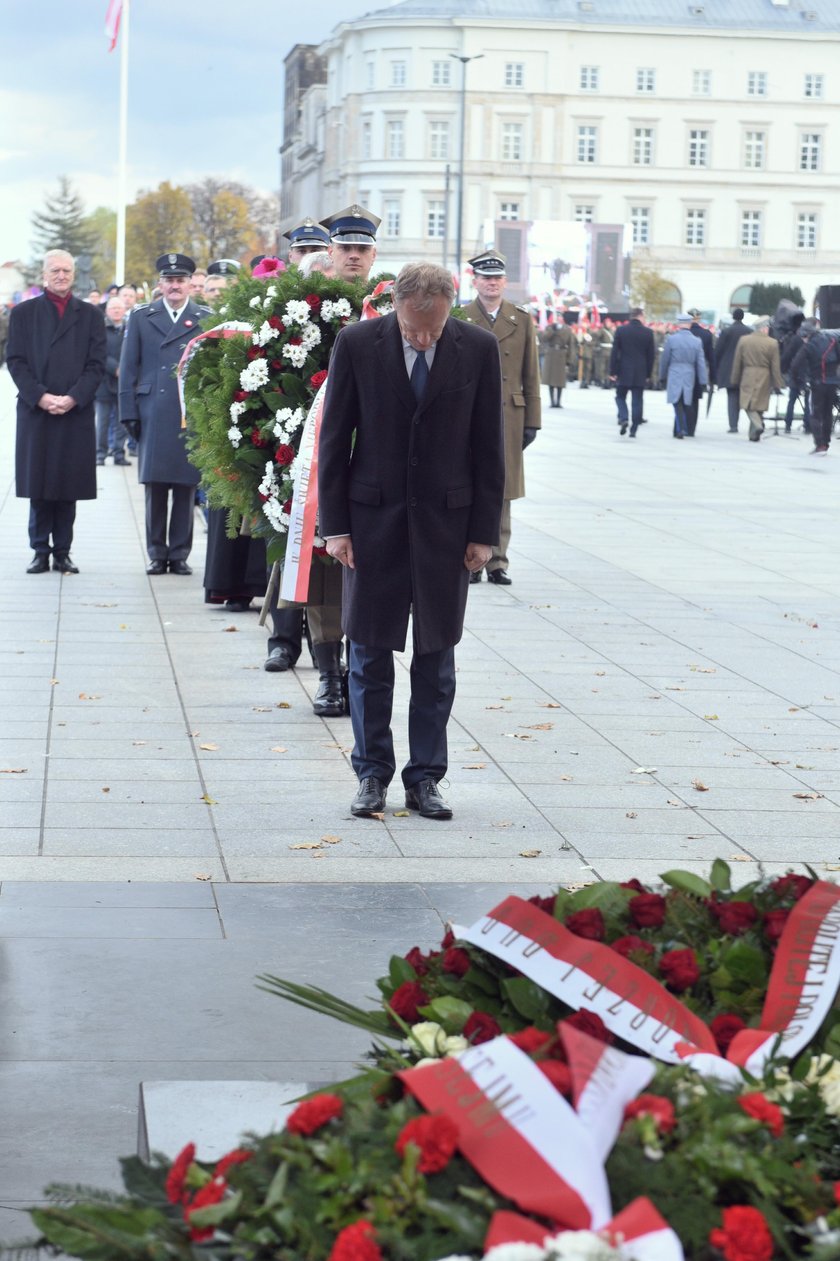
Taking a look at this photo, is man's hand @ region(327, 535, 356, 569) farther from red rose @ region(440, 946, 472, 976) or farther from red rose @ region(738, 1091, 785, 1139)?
red rose @ region(738, 1091, 785, 1139)

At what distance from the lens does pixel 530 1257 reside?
1.77 m

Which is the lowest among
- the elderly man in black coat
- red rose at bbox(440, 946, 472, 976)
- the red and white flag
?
red rose at bbox(440, 946, 472, 976)

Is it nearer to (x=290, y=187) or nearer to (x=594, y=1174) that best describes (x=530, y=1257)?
(x=594, y=1174)

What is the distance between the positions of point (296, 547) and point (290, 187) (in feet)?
500

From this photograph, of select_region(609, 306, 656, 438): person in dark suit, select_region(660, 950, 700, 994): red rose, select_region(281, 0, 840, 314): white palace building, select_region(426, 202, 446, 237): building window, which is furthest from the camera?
select_region(426, 202, 446, 237): building window

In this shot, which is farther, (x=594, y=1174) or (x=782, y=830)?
(x=782, y=830)

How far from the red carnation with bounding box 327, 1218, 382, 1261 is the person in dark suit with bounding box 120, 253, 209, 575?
1102 cm

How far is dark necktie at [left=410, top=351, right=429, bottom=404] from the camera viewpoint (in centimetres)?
622

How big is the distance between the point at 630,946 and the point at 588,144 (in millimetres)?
107986

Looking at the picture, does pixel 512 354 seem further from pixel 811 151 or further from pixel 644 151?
pixel 811 151

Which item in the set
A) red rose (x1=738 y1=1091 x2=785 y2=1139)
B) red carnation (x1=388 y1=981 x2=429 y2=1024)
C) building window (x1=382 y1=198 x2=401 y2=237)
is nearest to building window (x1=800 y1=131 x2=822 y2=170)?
building window (x1=382 y1=198 x2=401 y2=237)

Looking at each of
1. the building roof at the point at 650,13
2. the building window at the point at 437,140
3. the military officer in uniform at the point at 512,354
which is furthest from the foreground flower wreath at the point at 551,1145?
the building window at the point at 437,140

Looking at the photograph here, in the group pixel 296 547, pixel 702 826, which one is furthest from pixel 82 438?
pixel 702 826

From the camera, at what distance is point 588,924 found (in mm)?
2502
